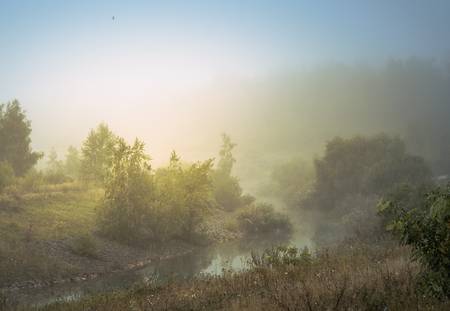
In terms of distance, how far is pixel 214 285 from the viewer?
15719 mm

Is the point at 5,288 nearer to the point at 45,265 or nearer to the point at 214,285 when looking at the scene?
the point at 45,265

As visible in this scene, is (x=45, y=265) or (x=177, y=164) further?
(x=177, y=164)

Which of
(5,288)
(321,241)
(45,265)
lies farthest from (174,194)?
(5,288)

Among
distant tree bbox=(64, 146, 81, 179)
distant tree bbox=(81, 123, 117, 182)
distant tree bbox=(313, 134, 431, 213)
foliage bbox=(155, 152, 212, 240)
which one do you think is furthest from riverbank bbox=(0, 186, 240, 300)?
distant tree bbox=(64, 146, 81, 179)

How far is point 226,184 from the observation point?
85.9 m

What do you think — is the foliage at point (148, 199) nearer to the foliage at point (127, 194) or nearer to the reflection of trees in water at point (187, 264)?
the foliage at point (127, 194)

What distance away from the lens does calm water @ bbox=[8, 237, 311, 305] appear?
27656 mm

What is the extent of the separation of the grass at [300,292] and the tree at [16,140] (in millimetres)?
58980

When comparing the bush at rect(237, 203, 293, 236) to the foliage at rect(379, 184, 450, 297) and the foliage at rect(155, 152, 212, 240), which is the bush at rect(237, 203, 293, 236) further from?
the foliage at rect(379, 184, 450, 297)

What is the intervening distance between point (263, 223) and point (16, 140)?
40.1 metres

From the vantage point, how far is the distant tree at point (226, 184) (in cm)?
8392

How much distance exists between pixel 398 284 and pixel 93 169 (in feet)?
220

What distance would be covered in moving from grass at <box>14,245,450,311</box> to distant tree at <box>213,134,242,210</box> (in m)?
65.3

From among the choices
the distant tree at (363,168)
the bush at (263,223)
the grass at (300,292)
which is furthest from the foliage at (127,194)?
the distant tree at (363,168)
